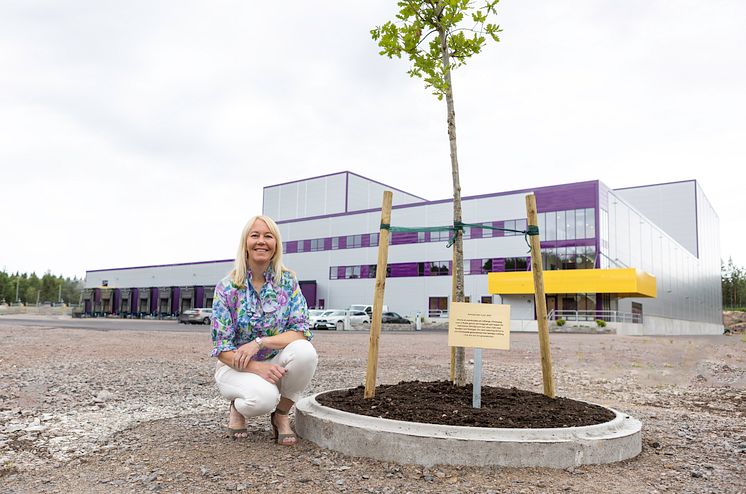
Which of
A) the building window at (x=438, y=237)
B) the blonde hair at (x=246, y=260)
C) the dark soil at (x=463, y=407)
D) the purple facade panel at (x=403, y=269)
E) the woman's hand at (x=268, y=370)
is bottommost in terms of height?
the dark soil at (x=463, y=407)

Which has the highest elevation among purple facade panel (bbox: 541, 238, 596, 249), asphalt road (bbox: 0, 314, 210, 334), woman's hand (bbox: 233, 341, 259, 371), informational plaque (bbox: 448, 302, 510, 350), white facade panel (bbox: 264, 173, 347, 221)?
white facade panel (bbox: 264, 173, 347, 221)

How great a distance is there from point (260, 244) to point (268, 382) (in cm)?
Answer: 92

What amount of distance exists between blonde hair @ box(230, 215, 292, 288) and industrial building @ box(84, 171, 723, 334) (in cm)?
3308

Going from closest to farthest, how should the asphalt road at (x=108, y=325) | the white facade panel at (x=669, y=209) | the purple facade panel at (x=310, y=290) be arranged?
the asphalt road at (x=108, y=325) → the purple facade panel at (x=310, y=290) → the white facade panel at (x=669, y=209)

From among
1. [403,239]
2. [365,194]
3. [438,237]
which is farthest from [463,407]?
[365,194]

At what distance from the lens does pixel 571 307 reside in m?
38.2

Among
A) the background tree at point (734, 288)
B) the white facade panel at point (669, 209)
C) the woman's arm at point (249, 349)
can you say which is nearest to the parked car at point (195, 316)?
the woman's arm at point (249, 349)

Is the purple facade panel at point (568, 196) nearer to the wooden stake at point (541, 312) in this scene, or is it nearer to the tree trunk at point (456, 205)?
the tree trunk at point (456, 205)

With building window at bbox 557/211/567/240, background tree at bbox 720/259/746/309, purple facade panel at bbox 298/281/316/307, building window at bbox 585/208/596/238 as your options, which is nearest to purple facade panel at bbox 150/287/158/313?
purple facade panel at bbox 298/281/316/307

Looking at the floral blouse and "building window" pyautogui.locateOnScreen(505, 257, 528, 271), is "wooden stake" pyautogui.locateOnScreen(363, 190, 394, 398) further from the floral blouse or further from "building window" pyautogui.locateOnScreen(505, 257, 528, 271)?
"building window" pyautogui.locateOnScreen(505, 257, 528, 271)

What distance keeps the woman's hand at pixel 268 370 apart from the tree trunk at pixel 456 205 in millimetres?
1545

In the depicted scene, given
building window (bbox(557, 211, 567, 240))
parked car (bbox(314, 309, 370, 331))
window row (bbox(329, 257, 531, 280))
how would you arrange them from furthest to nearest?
window row (bbox(329, 257, 531, 280)), building window (bbox(557, 211, 567, 240)), parked car (bbox(314, 309, 370, 331))

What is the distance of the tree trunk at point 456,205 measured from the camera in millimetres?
4566

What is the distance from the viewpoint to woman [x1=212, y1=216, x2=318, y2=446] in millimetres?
3647
